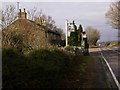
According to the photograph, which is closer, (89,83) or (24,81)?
(24,81)

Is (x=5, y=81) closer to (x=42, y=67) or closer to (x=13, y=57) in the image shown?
(x=13, y=57)

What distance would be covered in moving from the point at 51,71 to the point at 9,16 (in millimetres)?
17253

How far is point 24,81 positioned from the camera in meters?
7.21

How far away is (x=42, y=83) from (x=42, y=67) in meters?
0.54

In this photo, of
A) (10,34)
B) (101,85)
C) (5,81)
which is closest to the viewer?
(5,81)

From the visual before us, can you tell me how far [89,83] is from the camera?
43.3 feet

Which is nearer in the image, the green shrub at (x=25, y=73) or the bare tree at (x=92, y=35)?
the green shrub at (x=25, y=73)

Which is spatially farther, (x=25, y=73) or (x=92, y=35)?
(x=92, y=35)

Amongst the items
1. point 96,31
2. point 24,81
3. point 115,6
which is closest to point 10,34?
point 24,81

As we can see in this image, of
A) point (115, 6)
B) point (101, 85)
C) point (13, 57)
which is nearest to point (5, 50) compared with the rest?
point (13, 57)

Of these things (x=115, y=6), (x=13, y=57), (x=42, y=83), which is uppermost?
(x=115, y=6)

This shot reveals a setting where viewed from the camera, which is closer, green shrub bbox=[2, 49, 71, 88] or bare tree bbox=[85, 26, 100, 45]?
green shrub bbox=[2, 49, 71, 88]

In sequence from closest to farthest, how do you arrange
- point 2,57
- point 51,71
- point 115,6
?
point 2,57
point 51,71
point 115,6

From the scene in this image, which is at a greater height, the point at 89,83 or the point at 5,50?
the point at 5,50
